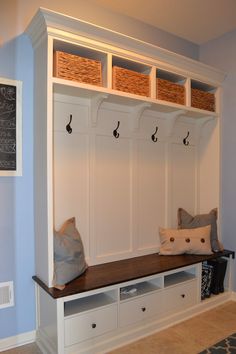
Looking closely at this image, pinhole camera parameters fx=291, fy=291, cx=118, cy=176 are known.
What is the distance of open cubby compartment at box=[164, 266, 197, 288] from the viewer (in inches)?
98.7

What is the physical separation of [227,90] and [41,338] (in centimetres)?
278

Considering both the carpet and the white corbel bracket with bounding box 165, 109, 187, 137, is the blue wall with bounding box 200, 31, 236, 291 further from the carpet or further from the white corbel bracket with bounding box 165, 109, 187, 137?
the carpet

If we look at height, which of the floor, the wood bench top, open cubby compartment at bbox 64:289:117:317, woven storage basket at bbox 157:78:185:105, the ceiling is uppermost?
the ceiling

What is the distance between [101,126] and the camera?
249 cm

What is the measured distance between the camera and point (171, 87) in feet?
8.46

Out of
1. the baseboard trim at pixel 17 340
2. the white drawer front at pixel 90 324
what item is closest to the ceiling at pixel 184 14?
the white drawer front at pixel 90 324

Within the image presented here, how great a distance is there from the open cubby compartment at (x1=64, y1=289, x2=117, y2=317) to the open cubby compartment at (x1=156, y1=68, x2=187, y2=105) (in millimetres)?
1645

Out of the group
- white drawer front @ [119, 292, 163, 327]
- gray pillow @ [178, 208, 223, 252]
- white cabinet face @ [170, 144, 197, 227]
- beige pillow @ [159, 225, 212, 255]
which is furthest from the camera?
white cabinet face @ [170, 144, 197, 227]

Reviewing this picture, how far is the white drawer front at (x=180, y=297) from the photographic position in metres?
2.40

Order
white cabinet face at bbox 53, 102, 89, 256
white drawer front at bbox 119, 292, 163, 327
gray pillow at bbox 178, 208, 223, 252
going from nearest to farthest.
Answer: white drawer front at bbox 119, 292, 163, 327
white cabinet face at bbox 53, 102, 89, 256
gray pillow at bbox 178, 208, 223, 252

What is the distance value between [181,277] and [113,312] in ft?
2.67

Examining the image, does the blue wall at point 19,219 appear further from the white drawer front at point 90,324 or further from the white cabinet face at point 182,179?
the white cabinet face at point 182,179

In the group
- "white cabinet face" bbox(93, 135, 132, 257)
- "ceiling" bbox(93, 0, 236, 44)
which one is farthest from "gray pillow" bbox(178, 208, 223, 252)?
"ceiling" bbox(93, 0, 236, 44)

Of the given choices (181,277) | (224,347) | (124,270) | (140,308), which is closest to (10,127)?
(124,270)
